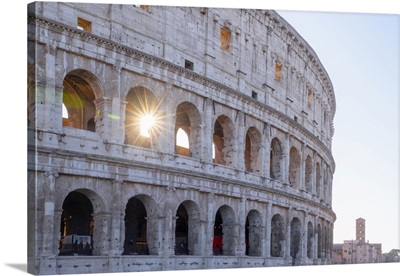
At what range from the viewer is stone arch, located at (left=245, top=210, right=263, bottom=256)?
80.9 feet

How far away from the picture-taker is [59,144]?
16812 mm

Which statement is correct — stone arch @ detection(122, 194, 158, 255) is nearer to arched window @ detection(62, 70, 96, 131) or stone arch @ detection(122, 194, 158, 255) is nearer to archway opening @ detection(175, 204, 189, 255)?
archway opening @ detection(175, 204, 189, 255)

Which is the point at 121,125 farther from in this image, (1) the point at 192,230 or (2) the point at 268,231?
(2) the point at 268,231

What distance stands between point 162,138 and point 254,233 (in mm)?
6905

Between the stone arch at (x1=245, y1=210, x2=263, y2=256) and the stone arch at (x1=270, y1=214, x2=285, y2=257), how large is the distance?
→ 1.63 meters

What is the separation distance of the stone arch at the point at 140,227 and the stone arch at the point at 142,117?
1940mm

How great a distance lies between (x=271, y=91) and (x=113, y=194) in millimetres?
9824

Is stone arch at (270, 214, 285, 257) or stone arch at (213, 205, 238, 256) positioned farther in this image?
stone arch at (270, 214, 285, 257)

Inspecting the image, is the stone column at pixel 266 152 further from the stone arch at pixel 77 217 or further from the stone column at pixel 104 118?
the stone column at pixel 104 118

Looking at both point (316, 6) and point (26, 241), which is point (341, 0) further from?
point (26, 241)

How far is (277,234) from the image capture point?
2644 centimetres

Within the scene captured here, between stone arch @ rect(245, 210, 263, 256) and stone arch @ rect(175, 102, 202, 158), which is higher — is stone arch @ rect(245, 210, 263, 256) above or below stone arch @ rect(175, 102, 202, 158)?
below

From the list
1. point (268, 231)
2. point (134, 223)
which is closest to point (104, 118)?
point (134, 223)

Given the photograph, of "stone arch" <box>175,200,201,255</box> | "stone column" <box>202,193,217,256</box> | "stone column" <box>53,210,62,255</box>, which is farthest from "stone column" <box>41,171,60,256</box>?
"stone column" <box>202,193,217,256</box>
